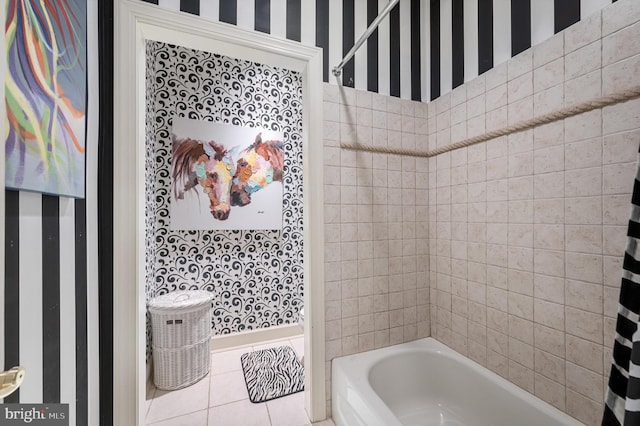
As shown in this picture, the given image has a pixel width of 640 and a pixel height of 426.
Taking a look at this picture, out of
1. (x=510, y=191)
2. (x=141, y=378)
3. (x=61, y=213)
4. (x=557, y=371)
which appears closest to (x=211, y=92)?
(x=61, y=213)

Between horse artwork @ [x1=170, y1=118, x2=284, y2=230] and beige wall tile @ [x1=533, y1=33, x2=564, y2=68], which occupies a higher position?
beige wall tile @ [x1=533, y1=33, x2=564, y2=68]

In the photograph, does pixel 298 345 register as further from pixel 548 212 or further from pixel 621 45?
pixel 621 45

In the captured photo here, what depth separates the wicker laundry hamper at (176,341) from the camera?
1.94m

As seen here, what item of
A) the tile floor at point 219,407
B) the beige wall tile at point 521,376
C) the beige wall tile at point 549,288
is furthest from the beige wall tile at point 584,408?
the tile floor at point 219,407

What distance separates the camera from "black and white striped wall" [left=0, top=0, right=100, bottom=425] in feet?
2.25

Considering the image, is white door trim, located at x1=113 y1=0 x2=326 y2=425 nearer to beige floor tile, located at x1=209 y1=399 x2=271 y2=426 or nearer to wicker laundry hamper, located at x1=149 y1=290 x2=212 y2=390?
beige floor tile, located at x1=209 y1=399 x2=271 y2=426

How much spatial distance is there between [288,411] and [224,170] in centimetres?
194

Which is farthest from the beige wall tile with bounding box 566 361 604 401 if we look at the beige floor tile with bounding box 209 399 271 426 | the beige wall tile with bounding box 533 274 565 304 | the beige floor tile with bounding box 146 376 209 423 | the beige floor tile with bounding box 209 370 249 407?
the beige floor tile with bounding box 146 376 209 423

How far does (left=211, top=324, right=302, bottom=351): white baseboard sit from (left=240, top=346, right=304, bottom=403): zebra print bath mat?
0.58ft

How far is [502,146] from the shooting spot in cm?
139

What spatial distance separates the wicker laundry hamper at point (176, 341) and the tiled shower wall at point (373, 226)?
3.52 feet

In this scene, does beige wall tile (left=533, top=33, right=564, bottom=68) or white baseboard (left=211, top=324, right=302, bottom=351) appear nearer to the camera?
beige wall tile (left=533, top=33, right=564, bottom=68)

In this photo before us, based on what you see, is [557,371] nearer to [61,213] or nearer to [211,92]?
[61,213]
